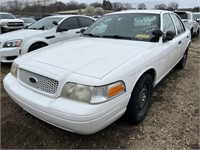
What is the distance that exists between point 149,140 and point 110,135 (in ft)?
1.64

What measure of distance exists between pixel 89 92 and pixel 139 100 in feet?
3.09

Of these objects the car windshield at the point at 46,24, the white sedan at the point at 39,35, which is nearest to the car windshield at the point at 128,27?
the white sedan at the point at 39,35

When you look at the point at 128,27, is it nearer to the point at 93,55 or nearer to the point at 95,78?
the point at 93,55

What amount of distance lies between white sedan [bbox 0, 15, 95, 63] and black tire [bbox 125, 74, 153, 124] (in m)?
3.55

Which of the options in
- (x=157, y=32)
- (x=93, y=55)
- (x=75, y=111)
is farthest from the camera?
(x=157, y=32)

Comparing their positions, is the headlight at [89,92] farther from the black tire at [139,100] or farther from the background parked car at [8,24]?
the background parked car at [8,24]

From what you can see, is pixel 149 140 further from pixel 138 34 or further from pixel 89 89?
pixel 138 34

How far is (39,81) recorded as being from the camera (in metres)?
2.40

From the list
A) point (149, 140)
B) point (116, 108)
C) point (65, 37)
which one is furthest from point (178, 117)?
point (65, 37)

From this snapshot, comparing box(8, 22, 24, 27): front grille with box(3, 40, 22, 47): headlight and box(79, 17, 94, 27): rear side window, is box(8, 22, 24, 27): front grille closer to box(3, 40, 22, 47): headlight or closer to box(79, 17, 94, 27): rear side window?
box(79, 17, 94, 27): rear side window

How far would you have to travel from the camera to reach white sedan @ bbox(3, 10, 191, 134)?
2.11 metres

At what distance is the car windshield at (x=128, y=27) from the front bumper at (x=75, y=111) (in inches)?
54.9

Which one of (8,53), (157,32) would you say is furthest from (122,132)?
(8,53)

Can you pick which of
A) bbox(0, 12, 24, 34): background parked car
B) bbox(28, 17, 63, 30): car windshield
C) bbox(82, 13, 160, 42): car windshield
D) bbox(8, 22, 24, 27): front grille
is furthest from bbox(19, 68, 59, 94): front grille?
bbox(8, 22, 24, 27): front grille
